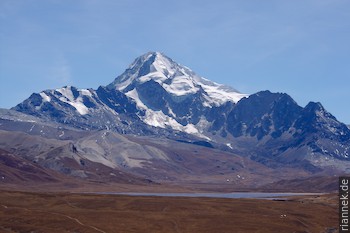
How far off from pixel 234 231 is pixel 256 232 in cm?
737

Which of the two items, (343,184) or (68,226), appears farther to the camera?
(68,226)

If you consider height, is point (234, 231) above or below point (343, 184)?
below

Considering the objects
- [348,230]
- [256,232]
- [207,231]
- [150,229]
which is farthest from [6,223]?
[348,230]

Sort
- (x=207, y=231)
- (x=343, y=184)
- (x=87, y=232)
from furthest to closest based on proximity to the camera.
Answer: (x=207, y=231), (x=87, y=232), (x=343, y=184)

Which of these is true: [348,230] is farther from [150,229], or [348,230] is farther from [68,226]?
[68,226]

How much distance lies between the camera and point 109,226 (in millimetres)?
197500

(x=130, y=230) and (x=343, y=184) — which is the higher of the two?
(x=343, y=184)

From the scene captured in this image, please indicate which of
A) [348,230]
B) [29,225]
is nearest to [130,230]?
[29,225]

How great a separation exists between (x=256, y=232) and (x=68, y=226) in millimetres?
62046

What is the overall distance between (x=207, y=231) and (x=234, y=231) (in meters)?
9.44

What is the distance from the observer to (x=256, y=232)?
654ft

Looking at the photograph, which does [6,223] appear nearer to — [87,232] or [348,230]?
[87,232]

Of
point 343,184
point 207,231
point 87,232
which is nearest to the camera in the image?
point 343,184

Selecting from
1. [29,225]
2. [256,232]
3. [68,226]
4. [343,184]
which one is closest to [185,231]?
[256,232]
